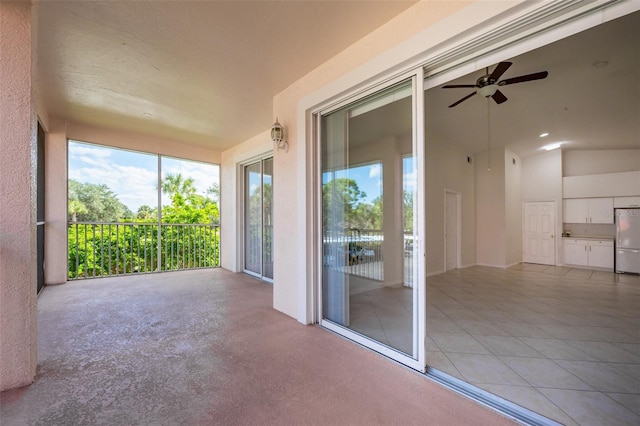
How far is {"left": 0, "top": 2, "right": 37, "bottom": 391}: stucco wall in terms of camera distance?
1.67m

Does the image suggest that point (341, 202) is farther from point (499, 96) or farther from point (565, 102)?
point (565, 102)

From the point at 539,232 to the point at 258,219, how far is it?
25.2ft

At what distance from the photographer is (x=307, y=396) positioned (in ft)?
5.36

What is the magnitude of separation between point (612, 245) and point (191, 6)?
9.10 metres

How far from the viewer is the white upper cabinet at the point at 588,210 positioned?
6.40 meters

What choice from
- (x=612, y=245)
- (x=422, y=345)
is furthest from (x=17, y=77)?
(x=612, y=245)

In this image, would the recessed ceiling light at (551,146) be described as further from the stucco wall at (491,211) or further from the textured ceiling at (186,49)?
the textured ceiling at (186,49)

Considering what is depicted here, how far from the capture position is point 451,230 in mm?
6230

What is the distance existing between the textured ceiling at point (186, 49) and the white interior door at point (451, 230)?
4703mm

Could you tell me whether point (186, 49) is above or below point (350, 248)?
above

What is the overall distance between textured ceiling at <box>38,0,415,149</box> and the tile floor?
2283 mm

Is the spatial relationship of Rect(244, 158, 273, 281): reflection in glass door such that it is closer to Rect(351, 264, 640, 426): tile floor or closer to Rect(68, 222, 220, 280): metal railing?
Rect(68, 222, 220, 280): metal railing

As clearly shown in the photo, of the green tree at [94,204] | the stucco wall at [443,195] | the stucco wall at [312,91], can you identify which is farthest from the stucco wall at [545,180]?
the green tree at [94,204]

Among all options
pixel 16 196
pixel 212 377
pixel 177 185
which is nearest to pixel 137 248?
pixel 177 185
